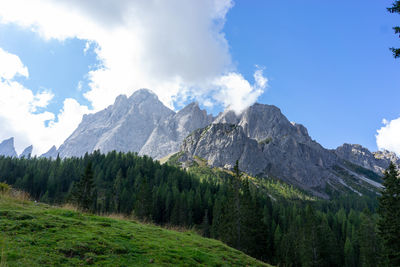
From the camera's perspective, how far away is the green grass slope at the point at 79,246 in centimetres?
833

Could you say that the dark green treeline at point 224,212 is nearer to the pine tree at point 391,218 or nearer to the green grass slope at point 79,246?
the green grass slope at point 79,246

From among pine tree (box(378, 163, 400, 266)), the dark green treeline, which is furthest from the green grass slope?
pine tree (box(378, 163, 400, 266))

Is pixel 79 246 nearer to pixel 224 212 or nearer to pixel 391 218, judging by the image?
pixel 391 218

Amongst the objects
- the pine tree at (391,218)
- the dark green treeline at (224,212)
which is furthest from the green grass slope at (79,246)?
the pine tree at (391,218)

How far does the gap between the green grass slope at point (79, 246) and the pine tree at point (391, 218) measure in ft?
103

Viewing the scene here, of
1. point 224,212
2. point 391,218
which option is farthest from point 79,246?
point 224,212

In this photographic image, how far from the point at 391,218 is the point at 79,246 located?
44438mm

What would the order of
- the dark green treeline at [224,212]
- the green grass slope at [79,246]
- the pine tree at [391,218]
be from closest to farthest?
1. the green grass slope at [79,246]
2. the pine tree at [391,218]
3. the dark green treeline at [224,212]

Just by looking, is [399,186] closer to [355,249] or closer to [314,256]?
[314,256]

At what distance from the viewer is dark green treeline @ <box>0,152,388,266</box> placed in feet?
161

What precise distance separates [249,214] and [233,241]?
7880 mm

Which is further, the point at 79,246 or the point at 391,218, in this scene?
the point at 391,218

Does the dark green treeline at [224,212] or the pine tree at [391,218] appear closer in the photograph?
the pine tree at [391,218]

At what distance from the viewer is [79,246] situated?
9.86 m
